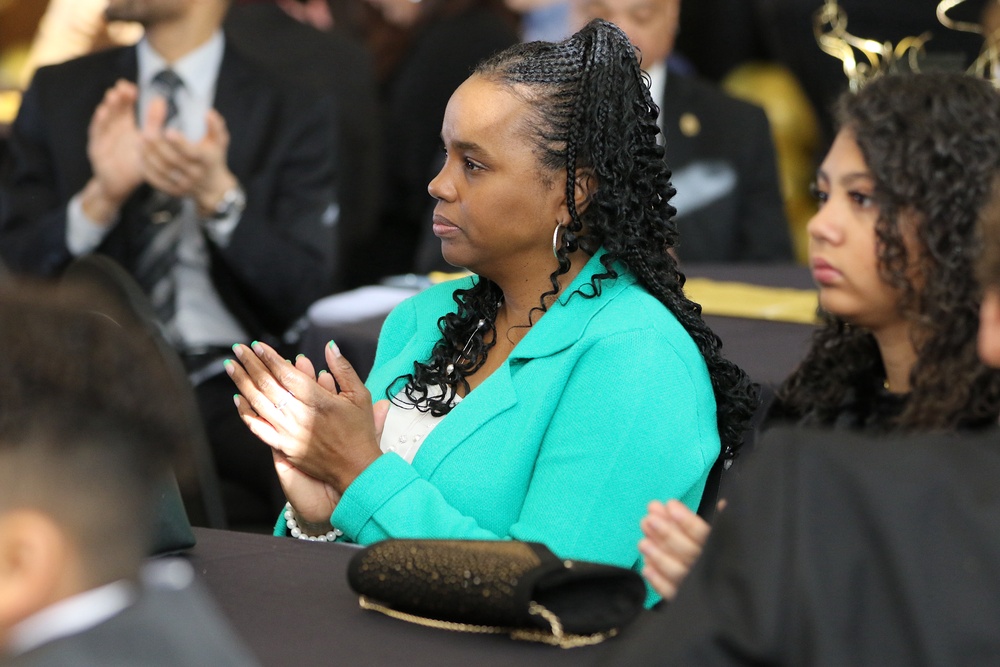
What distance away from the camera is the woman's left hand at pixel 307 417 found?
176cm

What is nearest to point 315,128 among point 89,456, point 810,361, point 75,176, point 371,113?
point 75,176

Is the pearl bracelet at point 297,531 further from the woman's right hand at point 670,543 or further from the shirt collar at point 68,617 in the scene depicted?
the shirt collar at point 68,617

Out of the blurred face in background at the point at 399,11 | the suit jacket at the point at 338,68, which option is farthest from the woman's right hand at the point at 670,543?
the blurred face in background at the point at 399,11

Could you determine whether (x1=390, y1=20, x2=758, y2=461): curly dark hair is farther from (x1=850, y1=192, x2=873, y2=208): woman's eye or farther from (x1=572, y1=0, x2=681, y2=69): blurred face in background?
(x1=572, y1=0, x2=681, y2=69): blurred face in background

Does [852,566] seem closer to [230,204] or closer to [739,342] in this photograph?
[739,342]

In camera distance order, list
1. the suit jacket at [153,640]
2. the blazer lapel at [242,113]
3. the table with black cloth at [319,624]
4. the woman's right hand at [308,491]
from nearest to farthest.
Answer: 1. the suit jacket at [153,640]
2. the table with black cloth at [319,624]
3. the woman's right hand at [308,491]
4. the blazer lapel at [242,113]

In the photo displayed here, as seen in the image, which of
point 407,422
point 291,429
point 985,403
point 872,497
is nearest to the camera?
point 872,497

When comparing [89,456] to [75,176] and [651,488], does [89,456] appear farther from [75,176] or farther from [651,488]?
[75,176]

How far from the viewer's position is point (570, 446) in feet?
5.66

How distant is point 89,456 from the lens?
93 centimetres

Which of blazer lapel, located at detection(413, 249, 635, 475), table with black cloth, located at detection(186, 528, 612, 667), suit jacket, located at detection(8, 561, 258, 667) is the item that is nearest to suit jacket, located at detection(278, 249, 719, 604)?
blazer lapel, located at detection(413, 249, 635, 475)

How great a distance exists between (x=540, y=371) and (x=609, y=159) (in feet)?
1.00

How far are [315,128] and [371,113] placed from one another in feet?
4.37

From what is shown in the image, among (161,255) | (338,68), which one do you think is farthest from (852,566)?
(338,68)
